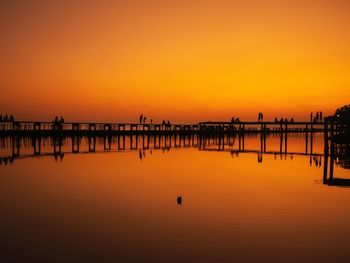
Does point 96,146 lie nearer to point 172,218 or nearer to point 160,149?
point 160,149

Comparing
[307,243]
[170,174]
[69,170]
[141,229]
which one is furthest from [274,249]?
[69,170]

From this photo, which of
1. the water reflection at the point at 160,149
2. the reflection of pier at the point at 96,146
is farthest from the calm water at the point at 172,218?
the reflection of pier at the point at 96,146

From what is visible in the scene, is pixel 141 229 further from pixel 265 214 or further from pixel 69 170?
pixel 69 170

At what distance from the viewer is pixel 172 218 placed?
11016mm

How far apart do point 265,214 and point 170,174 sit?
31.4 ft

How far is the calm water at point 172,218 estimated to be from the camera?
8188 millimetres

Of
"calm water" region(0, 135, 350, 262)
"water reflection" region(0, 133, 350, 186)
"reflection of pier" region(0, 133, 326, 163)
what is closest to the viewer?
"calm water" region(0, 135, 350, 262)

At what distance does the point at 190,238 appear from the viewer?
909 cm

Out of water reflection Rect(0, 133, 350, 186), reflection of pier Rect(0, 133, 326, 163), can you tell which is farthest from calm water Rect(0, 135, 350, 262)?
reflection of pier Rect(0, 133, 326, 163)

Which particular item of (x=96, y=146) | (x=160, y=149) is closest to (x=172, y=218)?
(x=160, y=149)

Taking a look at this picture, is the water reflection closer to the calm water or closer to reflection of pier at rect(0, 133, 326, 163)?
reflection of pier at rect(0, 133, 326, 163)

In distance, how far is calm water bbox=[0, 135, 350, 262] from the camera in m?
8.19

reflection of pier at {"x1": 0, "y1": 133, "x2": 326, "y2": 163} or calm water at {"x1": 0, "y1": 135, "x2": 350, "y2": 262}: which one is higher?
calm water at {"x1": 0, "y1": 135, "x2": 350, "y2": 262}

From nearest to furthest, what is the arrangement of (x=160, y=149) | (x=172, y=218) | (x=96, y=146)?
(x=172, y=218), (x=160, y=149), (x=96, y=146)
